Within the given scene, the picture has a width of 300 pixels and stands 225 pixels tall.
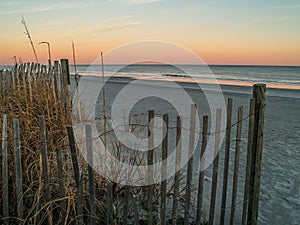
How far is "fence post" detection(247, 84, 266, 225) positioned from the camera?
2.03 m

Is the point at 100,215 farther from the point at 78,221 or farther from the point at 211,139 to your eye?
the point at 211,139

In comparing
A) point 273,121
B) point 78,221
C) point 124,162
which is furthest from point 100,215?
point 273,121

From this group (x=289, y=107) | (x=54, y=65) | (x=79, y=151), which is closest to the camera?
(x=79, y=151)

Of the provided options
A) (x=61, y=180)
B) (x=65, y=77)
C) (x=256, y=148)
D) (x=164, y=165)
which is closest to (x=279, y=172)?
(x=256, y=148)

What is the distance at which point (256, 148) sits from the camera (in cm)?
209

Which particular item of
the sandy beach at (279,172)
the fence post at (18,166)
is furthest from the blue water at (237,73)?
the fence post at (18,166)

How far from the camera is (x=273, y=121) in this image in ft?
25.9

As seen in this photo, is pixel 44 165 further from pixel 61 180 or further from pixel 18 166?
pixel 18 166

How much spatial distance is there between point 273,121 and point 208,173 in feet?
15.7

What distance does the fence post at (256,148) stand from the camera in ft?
6.66

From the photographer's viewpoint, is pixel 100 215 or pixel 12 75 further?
pixel 12 75

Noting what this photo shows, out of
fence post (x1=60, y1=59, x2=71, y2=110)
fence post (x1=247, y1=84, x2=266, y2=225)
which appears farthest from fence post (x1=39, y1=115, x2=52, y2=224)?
fence post (x1=60, y1=59, x2=71, y2=110)

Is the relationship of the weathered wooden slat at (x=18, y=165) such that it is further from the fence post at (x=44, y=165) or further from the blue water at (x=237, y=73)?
the blue water at (x=237, y=73)

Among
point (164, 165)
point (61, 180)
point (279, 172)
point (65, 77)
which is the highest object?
point (65, 77)
